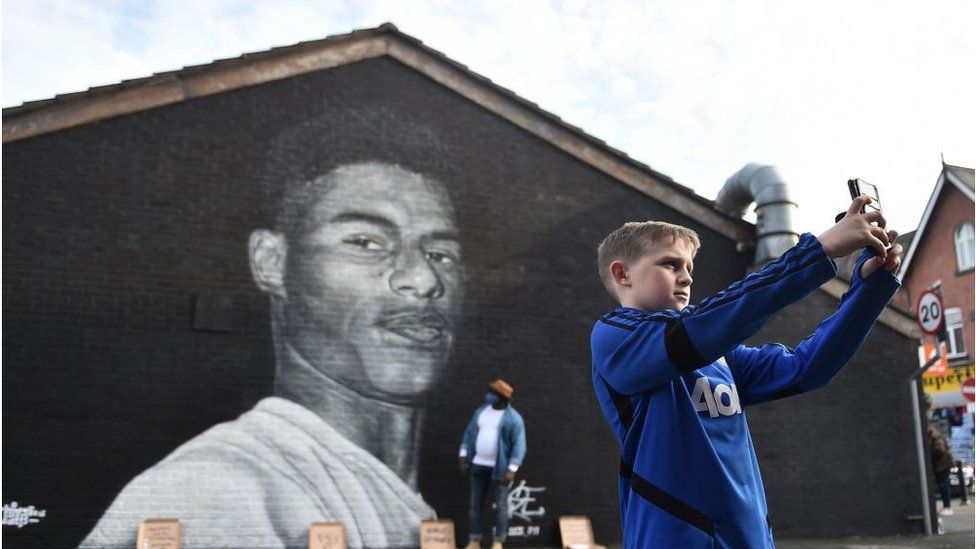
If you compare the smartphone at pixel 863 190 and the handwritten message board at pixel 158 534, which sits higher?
the smartphone at pixel 863 190

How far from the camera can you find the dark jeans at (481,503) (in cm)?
948

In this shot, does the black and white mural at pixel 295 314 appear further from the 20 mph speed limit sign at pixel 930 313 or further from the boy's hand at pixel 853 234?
the boy's hand at pixel 853 234

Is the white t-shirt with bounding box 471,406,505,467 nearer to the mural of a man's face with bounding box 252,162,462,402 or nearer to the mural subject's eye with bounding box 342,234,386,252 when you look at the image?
the mural of a man's face with bounding box 252,162,462,402

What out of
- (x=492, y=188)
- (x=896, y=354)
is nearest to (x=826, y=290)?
(x=896, y=354)

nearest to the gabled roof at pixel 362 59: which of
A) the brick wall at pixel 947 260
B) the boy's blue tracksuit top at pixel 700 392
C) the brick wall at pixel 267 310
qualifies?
the brick wall at pixel 267 310

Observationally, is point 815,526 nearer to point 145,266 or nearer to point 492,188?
point 492,188

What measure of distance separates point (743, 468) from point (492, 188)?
915 centimetres

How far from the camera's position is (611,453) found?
36.5 ft

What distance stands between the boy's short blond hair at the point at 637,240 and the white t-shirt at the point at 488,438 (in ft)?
23.2

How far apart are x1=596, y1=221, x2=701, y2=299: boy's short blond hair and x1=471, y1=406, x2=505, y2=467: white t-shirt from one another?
23.2 ft

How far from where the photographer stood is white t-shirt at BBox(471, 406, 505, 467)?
943cm
